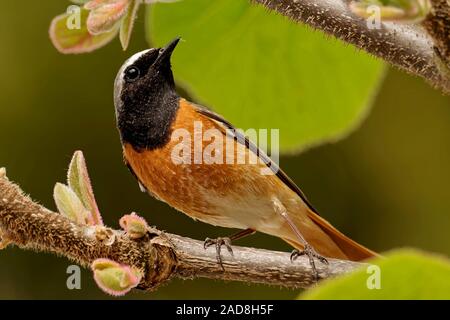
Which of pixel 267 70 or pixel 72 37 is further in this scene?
pixel 267 70

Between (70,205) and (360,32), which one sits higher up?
(360,32)

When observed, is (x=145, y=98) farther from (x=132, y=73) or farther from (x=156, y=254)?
(x=156, y=254)

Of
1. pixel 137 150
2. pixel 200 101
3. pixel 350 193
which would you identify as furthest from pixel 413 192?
pixel 200 101

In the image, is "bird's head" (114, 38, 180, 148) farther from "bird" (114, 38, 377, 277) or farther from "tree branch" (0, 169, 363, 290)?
"tree branch" (0, 169, 363, 290)

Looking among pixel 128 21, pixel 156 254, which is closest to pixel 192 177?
pixel 156 254

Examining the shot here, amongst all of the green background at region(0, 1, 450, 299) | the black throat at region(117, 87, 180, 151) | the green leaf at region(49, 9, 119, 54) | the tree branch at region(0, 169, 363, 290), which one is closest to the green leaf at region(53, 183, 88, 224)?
the tree branch at region(0, 169, 363, 290)

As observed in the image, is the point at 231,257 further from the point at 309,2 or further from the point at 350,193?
the point at 350,193
